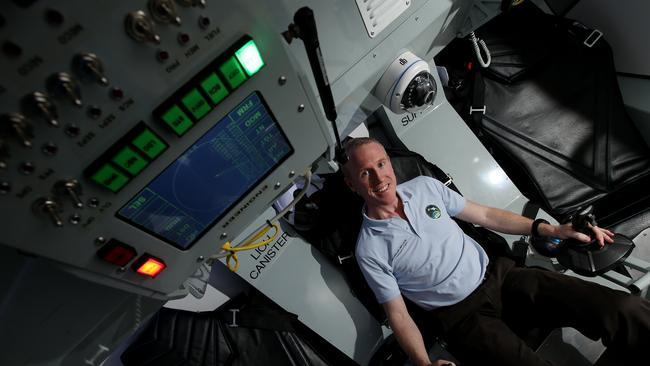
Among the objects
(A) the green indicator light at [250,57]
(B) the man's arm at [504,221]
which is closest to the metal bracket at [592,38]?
(B) the man's arm at [504,221]

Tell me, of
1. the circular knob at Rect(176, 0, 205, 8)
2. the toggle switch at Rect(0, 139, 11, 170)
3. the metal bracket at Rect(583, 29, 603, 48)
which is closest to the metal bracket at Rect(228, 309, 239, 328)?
the toggle switch at Rect(0, 139, 11, 170)

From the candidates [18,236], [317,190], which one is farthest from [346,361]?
[18,236]

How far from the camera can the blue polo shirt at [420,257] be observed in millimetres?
1397

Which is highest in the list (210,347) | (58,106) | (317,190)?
(58,106)

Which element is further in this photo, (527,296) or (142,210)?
(527,296)

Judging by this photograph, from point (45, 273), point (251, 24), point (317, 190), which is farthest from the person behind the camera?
point (317, 190)

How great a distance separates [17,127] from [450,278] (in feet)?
4.29

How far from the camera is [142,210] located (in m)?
0.70

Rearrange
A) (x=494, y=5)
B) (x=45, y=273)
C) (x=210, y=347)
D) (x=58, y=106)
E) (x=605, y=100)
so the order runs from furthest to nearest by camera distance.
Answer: (x=605, y=100)
(x=210, y=347)
(x=494, y=5)
(x=45, y=273)
(x=58, y=106)

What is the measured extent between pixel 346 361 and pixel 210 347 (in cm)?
58

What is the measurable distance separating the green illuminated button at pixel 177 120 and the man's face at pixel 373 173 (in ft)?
2.73

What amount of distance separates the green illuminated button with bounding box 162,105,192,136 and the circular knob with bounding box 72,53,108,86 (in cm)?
11

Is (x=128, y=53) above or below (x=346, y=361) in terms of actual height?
above

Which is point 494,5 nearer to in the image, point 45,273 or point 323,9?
point 323,9
